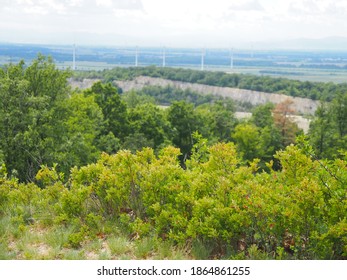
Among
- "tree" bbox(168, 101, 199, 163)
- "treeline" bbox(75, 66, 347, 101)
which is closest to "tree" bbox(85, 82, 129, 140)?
"tree" bbox(168, 101, 199, 163)

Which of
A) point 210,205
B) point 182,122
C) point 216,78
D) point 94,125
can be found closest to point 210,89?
point 216,78

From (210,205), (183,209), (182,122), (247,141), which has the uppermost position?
(210,205)

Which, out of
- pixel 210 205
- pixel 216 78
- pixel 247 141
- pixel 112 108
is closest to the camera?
pixel 210 205

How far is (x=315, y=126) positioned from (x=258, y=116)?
13983 mm

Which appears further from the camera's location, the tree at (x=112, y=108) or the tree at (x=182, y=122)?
the tree at (x=182, y=122)

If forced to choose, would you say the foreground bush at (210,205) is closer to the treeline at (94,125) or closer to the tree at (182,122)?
the treeline at (94,125)

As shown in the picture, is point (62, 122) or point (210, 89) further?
point (210, 89)

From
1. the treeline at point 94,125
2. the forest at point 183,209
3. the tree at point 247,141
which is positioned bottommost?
the tree at point 247,141

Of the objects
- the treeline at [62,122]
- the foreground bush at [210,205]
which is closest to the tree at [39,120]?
the treeline at [62,122]

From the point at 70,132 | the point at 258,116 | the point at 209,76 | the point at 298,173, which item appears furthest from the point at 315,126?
the point at 209,76

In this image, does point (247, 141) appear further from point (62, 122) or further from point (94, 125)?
point (62, 122)

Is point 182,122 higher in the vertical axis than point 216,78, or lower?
lower

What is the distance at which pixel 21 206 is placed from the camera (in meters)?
8.18

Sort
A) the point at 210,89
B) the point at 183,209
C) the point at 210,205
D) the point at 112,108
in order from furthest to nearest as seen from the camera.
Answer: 1. the point at 210,89
2. the point at 112,108
3. the point at 183,209
4. the point at 210,205
